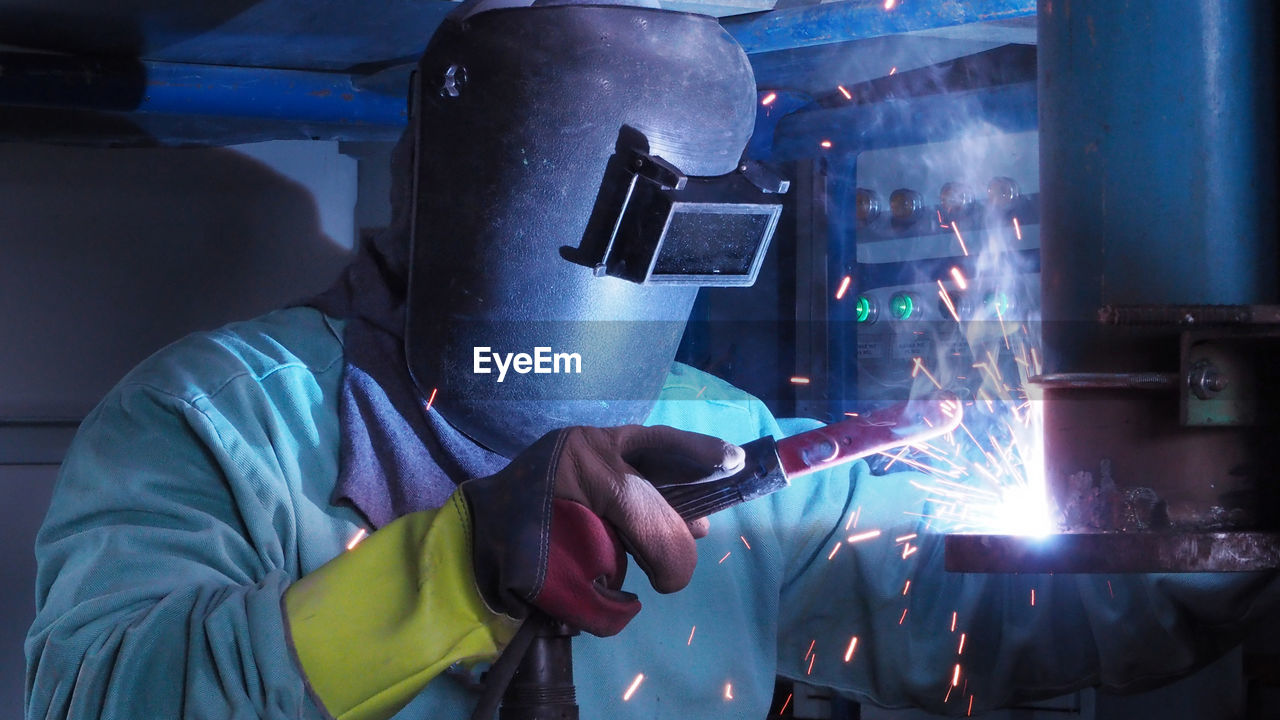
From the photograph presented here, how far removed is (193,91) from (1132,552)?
1570mm

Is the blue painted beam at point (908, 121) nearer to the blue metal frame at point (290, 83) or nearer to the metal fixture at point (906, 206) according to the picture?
the blue metal frame at point (290, 83)

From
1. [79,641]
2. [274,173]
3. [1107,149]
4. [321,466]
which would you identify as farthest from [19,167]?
[1107,149]

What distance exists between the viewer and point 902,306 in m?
2.45

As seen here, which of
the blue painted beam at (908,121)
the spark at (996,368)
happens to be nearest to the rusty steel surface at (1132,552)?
the blue painted beam at (908,121)

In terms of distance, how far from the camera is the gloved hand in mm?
1020

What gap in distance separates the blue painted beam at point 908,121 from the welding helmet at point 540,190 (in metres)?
0.68

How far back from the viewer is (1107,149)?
997 mm

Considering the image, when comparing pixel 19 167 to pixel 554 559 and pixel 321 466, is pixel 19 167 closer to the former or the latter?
pixel 321 466

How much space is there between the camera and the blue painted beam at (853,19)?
1591 mm

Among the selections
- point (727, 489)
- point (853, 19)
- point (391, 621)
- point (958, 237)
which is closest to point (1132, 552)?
point (727, 489)

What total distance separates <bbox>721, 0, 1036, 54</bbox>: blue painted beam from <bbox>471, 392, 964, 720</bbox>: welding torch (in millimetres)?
609

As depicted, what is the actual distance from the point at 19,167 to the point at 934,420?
1.65 meters

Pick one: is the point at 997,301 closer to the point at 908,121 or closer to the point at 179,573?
the point at 908,121

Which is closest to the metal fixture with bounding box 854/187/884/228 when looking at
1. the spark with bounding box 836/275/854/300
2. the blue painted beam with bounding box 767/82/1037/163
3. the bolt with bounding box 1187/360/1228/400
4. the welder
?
the spark with bounding box 836/275/854/300
